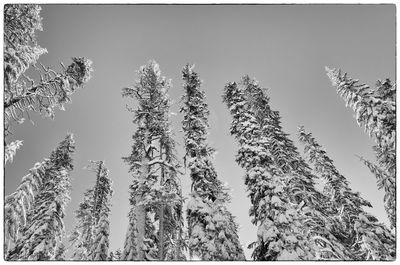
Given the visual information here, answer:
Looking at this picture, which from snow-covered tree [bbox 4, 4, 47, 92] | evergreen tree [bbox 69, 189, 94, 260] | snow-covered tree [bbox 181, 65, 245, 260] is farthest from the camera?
evergreen tree [bbox 69, 189, 94, 260]

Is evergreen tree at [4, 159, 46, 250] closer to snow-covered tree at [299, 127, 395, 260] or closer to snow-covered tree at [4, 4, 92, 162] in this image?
snow-covered tree at [4, 4, 92, 162]

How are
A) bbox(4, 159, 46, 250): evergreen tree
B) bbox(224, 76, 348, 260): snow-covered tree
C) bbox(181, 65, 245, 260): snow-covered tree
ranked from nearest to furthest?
bbox(4, 159, 46, 250): evergreen tree, bbox(224, 76, 348, 260): snow-covered tree, bbox(181, 65, 245, 260): snow-covered tree

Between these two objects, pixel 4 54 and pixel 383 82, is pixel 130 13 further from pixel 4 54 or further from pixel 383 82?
pixel 383 82

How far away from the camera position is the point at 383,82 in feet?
45.9

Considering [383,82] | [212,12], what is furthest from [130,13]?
[383,82]

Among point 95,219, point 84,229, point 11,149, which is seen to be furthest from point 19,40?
point 84,229

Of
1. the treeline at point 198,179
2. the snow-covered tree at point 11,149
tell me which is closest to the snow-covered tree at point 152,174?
the treeline at point 198,179

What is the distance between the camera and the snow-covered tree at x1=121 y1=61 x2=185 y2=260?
12336 millimetres

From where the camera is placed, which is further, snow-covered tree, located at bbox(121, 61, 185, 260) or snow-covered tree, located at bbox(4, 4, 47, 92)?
snow-covered tree, located at bbox(121, 61, 185, 260)

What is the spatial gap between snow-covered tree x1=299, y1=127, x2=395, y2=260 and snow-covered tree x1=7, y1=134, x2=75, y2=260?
1696 centimetres

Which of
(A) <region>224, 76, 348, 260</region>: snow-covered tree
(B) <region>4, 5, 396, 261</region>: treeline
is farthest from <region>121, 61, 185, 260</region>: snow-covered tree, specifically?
(A) <region>224, 76, 348, 260</region>: snow-covered tree

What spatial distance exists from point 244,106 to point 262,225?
6.98m

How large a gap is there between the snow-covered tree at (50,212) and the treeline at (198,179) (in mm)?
73

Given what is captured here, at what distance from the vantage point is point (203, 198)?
13383 mm
